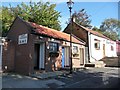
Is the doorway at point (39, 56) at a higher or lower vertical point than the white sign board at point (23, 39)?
lower

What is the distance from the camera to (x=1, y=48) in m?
17.0

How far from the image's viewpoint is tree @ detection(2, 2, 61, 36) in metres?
35.2

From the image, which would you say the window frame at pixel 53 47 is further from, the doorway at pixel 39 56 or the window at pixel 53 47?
the doorway at pixel 39 56

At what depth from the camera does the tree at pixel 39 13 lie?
1387 inches

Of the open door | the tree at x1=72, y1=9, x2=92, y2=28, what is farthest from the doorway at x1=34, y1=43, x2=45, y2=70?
the tree at x1=72, y1=9, x2=92, y2=28

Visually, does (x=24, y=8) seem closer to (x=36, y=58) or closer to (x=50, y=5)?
(x=50, y=5)

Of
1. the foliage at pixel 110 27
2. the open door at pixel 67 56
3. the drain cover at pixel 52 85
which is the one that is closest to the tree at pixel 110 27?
the foliage at pixel 110 27

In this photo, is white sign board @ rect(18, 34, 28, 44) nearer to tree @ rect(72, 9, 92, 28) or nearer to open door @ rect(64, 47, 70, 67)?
open door @ rect(64, 47, 70, 67)

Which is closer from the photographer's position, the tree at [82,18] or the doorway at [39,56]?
the doorway at [39,56]

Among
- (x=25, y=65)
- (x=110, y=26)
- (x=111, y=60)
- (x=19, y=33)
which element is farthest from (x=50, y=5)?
(x=110, y=26)

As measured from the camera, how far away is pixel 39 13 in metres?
36.0

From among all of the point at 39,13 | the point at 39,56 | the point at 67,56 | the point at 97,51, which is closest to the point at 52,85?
the point at 39,56

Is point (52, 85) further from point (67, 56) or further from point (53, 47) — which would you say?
point (67, 56)

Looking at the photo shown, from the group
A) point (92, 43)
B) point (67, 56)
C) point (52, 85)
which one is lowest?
point (52, 85)
